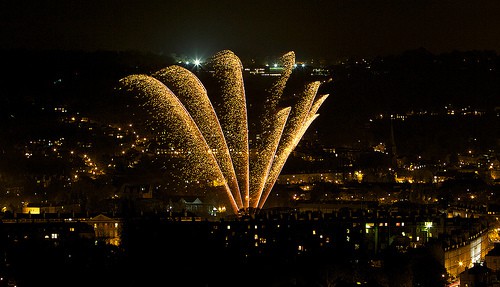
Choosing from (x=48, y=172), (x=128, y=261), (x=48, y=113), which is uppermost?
(x=48, y=113)

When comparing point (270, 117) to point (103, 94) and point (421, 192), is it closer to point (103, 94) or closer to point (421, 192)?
point (103, 94)

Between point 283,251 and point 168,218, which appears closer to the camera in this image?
point 283,251

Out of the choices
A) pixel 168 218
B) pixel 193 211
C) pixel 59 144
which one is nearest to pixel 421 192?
pixel 193 211

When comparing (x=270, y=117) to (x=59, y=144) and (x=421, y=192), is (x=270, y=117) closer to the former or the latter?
(x=59, y=144)

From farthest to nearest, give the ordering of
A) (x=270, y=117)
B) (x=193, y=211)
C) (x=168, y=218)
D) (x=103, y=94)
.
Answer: (x=103, y=94) < (x=270, y=117) < (x=193, y=211) < (x=168, y=218)

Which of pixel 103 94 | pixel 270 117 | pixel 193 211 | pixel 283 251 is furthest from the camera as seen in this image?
pixel 103 94

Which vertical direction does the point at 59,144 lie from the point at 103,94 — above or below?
below
